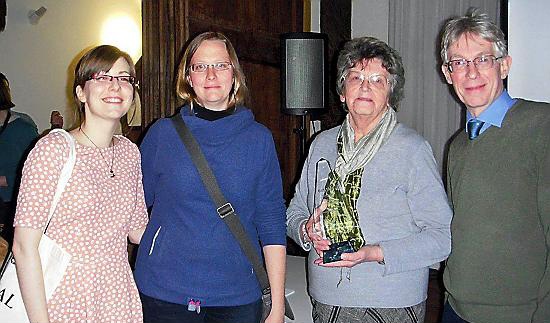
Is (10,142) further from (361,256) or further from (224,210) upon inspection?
(361,256)

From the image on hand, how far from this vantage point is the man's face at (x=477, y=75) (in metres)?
1.69

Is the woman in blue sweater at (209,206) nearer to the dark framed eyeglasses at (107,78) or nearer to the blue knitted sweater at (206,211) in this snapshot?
the blue knitted sweater at (206,211)

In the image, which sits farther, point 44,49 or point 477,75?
point 44,49

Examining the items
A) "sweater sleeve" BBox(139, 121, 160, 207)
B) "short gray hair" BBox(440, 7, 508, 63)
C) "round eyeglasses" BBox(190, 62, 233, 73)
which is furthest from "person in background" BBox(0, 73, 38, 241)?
"short gray hair" BBox(440, 7, 508, 63)

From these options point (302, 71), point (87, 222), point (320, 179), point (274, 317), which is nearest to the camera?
point (87, 222)

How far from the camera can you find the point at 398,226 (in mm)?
1793

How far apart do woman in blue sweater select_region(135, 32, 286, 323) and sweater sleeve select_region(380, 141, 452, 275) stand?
1.11ft

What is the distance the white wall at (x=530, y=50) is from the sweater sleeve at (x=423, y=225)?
2710mm

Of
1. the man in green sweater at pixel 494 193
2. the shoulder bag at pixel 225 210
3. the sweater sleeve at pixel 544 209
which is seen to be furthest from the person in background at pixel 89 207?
the sweater sleeve at pixel 544 209

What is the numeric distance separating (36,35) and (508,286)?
5206mm

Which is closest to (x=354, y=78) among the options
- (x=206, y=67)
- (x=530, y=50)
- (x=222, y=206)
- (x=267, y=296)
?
(x=206, y=67)

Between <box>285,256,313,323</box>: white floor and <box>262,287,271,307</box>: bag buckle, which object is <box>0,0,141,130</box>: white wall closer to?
<box>285,256,313,323</box>: white floor

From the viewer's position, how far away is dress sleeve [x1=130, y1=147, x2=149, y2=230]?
5.75 ft

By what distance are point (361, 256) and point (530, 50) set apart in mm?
3025
